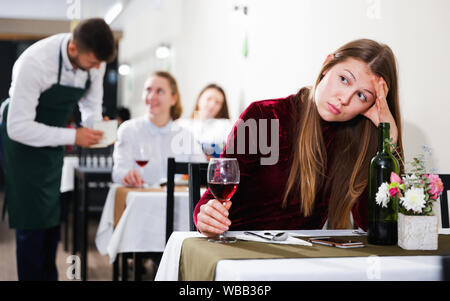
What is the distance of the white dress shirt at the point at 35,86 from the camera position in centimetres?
225

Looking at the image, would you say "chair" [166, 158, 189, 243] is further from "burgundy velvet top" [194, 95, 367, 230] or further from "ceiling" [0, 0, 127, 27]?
"ceiling" [0, 0, 127, 27]

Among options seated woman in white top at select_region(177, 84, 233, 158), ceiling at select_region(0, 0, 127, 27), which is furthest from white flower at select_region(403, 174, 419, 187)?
ceiling at select_region(0, 0, 127, 27)

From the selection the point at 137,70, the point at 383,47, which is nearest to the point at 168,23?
the point at 137,70

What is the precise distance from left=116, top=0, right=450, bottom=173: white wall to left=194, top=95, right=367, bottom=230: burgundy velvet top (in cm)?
49

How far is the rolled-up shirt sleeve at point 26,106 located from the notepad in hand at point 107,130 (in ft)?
0.71

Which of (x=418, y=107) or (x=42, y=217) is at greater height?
(x=418, y=107)

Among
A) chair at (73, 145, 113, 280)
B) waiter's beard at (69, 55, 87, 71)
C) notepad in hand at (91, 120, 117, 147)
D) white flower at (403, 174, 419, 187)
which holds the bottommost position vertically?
chair at (73, 145, 113, 280)

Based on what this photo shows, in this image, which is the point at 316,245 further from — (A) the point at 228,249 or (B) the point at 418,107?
(B) the point at 418,107

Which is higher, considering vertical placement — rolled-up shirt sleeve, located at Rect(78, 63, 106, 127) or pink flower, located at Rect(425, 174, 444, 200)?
rolled-up shirt sleeve, located at Rect(78, 63, 106, 127)

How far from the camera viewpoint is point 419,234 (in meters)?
1.04

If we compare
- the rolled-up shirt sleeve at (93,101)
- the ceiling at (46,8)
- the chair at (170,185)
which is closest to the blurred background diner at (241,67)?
the rolled-up shirt sleeve at (93,101)

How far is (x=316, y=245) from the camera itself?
1051mm

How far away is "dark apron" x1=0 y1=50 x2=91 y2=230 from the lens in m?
2.37

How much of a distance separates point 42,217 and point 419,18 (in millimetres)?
1788
